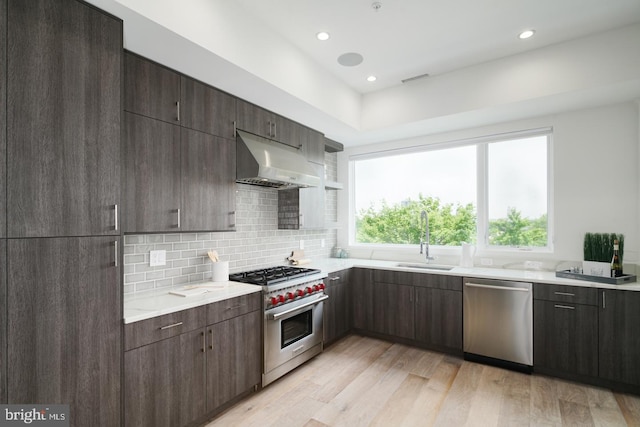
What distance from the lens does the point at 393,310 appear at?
3795 millimetres

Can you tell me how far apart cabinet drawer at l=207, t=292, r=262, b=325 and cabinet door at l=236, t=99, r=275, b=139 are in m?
1.51

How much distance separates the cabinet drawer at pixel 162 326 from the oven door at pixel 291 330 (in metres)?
0.66

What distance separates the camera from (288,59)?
285 cm

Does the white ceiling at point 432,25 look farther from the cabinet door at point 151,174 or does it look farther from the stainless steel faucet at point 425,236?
the stainless steel faucet at point 425,236

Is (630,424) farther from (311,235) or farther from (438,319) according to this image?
(311,235)

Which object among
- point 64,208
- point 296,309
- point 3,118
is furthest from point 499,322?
point 3,118

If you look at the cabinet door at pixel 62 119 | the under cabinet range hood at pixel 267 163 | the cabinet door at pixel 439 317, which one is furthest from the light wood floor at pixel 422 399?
the under cabinet range hood at pixel 267 163

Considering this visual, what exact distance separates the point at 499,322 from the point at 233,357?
253 centimetres

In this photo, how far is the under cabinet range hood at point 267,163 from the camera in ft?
9.22

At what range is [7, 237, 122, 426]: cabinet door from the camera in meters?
1.47

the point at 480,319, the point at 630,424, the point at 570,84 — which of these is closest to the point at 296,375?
the point at 480,319

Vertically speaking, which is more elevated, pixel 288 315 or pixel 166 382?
pixel 288 315

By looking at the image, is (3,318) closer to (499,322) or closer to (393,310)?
(393,310)

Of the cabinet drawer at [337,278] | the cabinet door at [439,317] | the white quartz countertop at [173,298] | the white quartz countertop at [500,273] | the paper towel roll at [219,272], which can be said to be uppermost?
the paper towel roll at [219,272]
